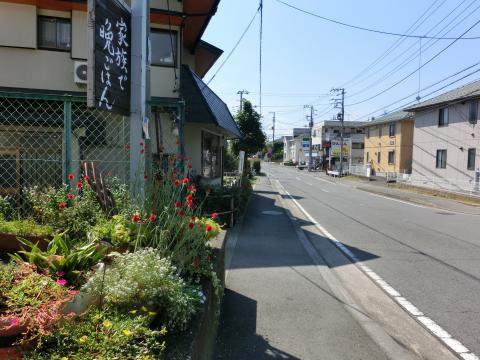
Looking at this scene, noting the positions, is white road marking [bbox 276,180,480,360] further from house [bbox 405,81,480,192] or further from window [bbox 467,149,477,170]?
window [bbox 467,149,477,170]

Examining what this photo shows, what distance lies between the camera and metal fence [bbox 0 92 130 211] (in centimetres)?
581

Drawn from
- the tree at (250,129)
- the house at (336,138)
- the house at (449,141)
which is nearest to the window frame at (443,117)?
the house at (449,141)

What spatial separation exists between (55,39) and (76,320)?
10.4 m

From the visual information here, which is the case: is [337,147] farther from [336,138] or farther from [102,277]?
[102,277]

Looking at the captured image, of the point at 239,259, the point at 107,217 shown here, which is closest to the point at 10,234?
the point at 107,217

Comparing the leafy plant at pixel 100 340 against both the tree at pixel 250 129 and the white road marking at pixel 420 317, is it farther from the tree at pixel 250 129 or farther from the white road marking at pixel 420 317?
the tree at pixel 250 129

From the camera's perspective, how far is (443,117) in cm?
3139

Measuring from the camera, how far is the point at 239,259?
8.02 metres

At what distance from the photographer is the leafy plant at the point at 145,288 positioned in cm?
247

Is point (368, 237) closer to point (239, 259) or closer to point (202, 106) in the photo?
point (239, 259)

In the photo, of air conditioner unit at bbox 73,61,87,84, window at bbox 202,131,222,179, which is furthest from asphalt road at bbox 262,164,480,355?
air conditioner unit at bbox 73,61,87,84

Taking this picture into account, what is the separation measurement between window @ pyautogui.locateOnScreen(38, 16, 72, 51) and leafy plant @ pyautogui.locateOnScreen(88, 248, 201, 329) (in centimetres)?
966

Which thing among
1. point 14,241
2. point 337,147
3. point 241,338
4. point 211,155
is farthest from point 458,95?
point 337,147

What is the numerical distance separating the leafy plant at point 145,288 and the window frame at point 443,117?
32146mm
